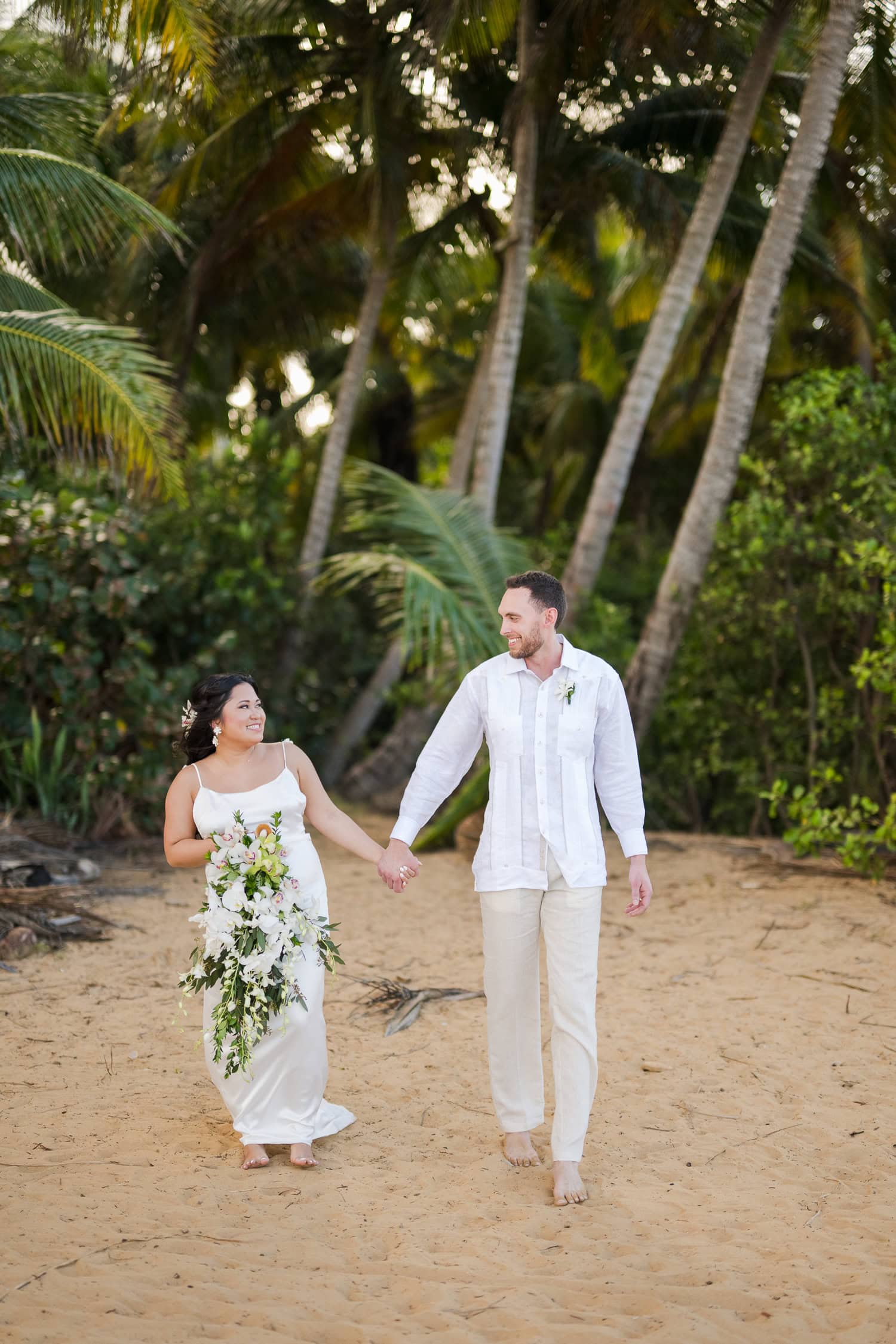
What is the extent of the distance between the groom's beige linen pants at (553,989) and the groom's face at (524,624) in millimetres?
683

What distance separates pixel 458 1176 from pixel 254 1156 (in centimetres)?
70

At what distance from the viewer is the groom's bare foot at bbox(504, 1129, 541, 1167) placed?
168 inches

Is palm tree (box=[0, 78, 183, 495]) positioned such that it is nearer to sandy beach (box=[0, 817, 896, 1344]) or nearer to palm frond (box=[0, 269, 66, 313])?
palm frond (box=[0, 269, 66, 313])

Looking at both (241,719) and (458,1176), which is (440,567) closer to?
(241,719)

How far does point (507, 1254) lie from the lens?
3.61 metres

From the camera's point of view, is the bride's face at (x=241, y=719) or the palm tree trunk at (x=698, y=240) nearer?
the bride's face at (x=241, y=719)

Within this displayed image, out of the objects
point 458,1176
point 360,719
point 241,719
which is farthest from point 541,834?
point 360,719

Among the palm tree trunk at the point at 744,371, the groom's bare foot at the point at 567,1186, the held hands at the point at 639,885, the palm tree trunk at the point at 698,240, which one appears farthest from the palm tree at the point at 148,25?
the groom's bare foot at the point at 567,1186

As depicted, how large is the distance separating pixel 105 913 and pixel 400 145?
828 cm

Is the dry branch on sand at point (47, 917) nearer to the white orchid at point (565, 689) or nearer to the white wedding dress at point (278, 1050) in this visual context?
the white wedding dress at point (278, 1050)

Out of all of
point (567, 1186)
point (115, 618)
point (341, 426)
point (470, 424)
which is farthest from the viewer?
point (470, 424)

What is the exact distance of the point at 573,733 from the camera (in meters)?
4.05

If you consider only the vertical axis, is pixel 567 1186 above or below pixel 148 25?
below

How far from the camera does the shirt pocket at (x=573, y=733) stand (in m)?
4.04
